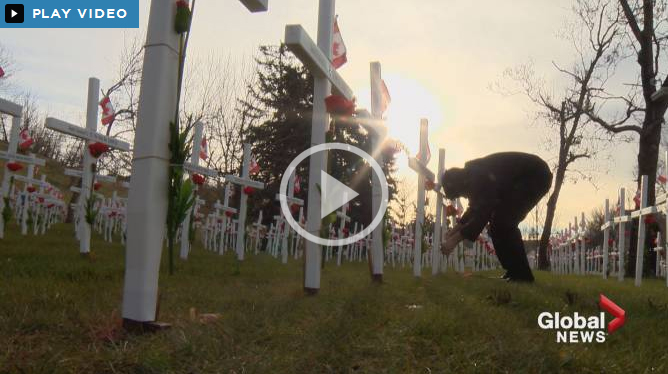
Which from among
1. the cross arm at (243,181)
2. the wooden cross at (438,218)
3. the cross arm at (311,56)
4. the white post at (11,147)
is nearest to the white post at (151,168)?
the cross arm at (311,56)

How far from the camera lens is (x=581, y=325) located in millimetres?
3641

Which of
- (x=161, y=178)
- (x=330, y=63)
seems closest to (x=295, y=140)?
(x=330, y=63)

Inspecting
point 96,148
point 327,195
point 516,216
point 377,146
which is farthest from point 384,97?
point 96,148

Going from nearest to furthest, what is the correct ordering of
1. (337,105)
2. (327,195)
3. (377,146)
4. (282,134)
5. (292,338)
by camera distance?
(292,338) → (337,105) → (327,195) → (377,146) → (282,134)

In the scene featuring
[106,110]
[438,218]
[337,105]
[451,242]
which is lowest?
[451,242]

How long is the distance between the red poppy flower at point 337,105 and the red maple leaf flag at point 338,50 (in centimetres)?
87

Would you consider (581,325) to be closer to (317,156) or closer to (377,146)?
(317,156)

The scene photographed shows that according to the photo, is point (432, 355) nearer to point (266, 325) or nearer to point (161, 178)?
point (266, 325)

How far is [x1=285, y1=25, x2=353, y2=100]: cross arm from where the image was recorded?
14.4 ft

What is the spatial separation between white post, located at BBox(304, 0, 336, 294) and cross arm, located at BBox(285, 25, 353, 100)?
0.12 metres

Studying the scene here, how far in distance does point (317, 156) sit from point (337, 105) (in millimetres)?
515

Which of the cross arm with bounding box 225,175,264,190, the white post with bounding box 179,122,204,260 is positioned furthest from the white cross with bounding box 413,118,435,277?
the white post with bounding box 179,122,204,260

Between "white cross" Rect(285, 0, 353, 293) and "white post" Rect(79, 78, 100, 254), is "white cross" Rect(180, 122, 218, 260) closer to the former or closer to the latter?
"white post" Rect(79, 78, 100, 254)

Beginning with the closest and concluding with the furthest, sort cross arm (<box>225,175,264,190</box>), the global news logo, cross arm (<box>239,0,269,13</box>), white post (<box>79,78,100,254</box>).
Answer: the global news logo, cross arm (<box>239,0,269,13</box>), white post (<box>79,78,100,254</box>), cross arm (<box>225,175,264,190</box>)
